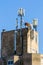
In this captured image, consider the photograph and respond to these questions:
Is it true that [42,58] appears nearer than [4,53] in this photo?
Yes

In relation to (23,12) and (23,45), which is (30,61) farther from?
(23,12)

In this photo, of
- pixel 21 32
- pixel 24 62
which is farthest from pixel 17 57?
pixel 21 32

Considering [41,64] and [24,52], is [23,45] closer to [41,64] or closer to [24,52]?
[24,52]

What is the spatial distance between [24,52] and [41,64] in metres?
3.76

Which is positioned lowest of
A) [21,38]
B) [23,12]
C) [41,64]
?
[41,64]

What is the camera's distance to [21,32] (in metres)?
48.6

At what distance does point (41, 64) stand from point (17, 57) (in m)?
3.18

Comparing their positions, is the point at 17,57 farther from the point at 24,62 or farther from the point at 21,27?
the point at 21,27

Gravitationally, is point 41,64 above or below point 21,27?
below

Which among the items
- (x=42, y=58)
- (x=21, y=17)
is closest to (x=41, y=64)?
(x=42, y=58)

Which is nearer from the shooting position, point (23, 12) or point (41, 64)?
point (41, 64)

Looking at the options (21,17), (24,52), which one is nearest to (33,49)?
(24,52)

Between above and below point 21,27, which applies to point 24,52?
below

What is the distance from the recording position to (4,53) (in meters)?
50.1
